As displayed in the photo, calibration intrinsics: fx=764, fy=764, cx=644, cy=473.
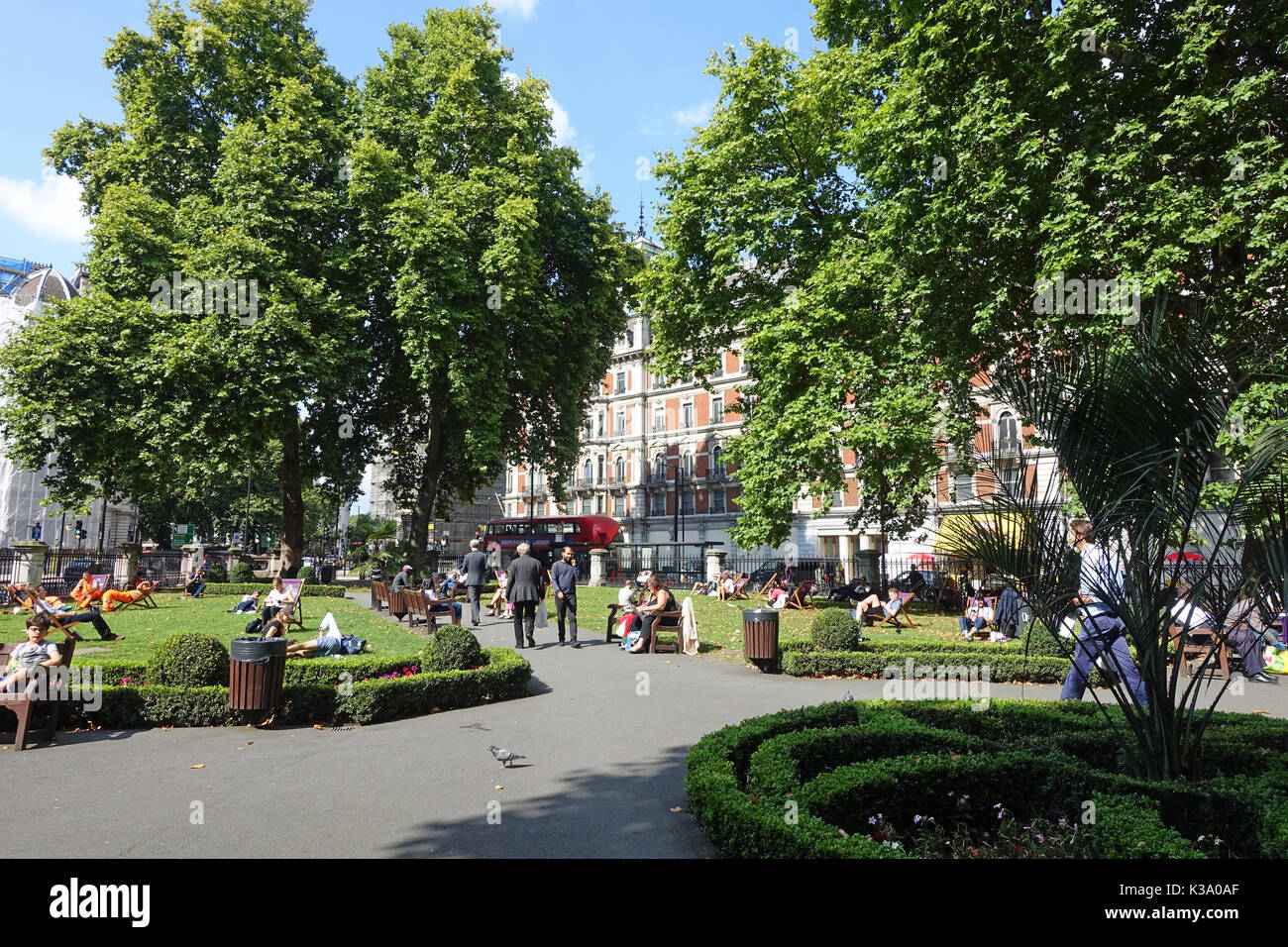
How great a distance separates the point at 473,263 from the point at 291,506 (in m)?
11.2

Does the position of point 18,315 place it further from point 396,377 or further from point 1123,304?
point 1123,304

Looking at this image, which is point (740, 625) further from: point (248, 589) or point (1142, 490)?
point (248, 589)

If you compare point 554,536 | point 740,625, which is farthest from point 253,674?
point 554,536

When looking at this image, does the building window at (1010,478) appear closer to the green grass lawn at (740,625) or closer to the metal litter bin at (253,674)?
the metal litter bin at (253,674)

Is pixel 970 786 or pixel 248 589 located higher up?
pixel 970 786

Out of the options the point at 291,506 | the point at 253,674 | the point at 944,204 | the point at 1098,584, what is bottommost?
the point at 253,674

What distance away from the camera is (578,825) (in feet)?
16.1

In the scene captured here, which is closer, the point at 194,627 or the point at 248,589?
the point at 194,627

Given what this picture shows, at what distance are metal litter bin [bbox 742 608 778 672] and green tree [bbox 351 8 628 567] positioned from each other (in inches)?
569

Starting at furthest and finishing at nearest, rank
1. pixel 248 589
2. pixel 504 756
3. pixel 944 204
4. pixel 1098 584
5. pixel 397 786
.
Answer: pixel 248 589, pixel 944 204, pixel 504 756, pixel 397 786, pixel 1098 584

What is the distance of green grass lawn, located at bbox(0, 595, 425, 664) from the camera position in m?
12.5

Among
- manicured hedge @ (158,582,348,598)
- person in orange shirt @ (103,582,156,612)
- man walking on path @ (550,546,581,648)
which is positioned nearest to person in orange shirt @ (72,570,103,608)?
person in orange shirt @ (103,582,156,612)
